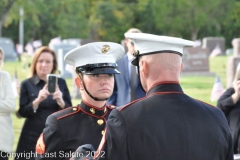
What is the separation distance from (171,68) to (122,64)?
451 cm

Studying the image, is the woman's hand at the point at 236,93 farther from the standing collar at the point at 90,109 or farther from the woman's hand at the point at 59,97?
the standing collar at the point at 90,109

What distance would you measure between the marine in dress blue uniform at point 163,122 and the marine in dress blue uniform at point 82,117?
107cm

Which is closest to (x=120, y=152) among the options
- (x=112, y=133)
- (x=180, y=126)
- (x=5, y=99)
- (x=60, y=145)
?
(x=112, y=133)

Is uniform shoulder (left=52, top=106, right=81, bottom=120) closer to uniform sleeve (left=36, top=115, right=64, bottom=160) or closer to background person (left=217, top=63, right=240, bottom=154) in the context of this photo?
uniform sleeve (left=36, top=115, right=64, bottom=160)

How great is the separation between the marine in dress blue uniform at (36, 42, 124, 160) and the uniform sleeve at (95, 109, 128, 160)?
110cm

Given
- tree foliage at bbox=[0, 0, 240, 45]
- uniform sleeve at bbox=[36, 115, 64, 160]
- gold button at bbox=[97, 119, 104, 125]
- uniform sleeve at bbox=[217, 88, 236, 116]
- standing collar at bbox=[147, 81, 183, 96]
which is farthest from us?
tree foliage at bbox=[0, 0, 240, 45]

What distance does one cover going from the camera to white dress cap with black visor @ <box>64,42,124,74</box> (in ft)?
13.6

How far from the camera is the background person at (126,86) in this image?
23.5 ft

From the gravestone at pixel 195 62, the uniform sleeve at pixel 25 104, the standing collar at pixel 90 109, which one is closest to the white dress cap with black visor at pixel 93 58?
the standing collar at pixel 90 109

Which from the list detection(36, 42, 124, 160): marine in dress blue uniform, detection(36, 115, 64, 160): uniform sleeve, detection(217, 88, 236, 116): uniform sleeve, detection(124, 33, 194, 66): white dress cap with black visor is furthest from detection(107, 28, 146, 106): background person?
detection(124, 33, 194, 66): white dress cap with black visor

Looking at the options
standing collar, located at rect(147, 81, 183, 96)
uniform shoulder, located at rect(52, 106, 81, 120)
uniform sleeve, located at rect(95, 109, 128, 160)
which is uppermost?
standing collar, located at rect(147, 81, 183, 96)

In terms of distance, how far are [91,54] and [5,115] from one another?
71.9 inches

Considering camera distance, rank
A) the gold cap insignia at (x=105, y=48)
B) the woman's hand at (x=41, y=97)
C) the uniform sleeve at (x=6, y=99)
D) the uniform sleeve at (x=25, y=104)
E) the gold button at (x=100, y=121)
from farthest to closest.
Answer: the uniform sleeve at (x=25, y=104) < the woman's hand at (x=41, y=97) < the uniform sleeve at (x=6, y=99) < the gold cap insignia at (x=105, y=48) < the gold button at (x=100, y=121)

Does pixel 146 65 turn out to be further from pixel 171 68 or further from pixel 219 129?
pixel 219 129
